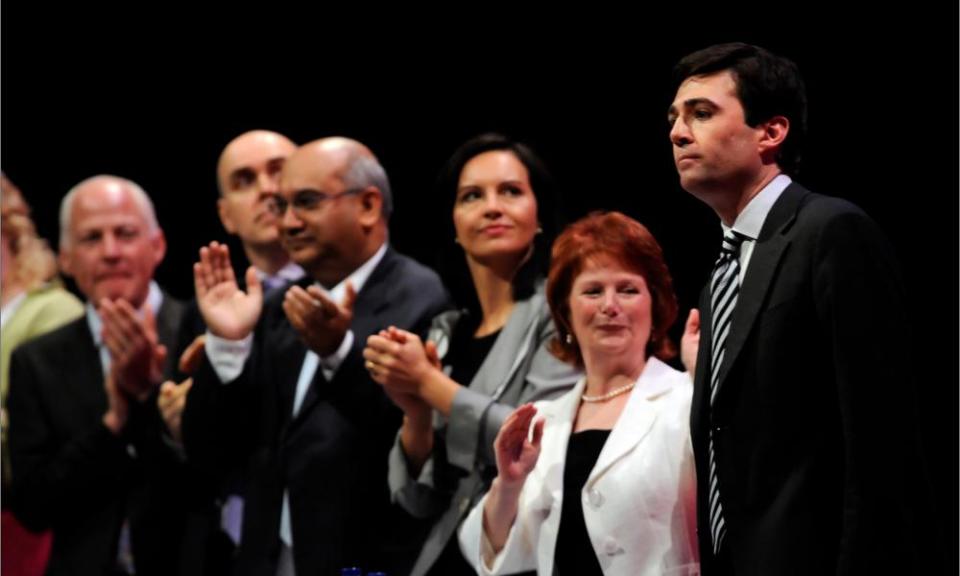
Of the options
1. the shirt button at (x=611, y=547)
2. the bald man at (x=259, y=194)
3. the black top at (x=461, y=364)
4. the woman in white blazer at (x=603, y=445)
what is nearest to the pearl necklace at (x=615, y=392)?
the woman in white blazer at (x=603, y=445)

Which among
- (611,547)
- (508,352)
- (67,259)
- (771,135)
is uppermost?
(771,135)

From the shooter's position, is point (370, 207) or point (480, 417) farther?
point (370, 207)

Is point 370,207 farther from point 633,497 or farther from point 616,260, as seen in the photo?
point 633,497

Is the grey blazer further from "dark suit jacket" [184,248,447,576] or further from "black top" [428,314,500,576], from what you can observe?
"dark suit jacket" [184,248,447,576]

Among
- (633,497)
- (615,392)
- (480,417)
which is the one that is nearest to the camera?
(633,497)

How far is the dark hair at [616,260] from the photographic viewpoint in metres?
3.22

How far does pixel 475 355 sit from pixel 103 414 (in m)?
1.38

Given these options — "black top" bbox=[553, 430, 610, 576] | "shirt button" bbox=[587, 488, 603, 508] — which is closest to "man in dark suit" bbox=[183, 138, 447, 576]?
"black top" bbox=[553, 430, 610, 576]

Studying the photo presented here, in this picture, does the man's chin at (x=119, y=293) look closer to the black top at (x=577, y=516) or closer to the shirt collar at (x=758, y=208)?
the black top at (x=577, y=516)

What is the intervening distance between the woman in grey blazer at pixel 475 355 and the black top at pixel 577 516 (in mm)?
283

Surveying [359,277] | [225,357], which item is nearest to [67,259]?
[225,357]

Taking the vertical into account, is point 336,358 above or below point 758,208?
below

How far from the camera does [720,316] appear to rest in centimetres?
258

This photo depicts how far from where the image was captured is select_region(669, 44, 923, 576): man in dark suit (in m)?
2.27
